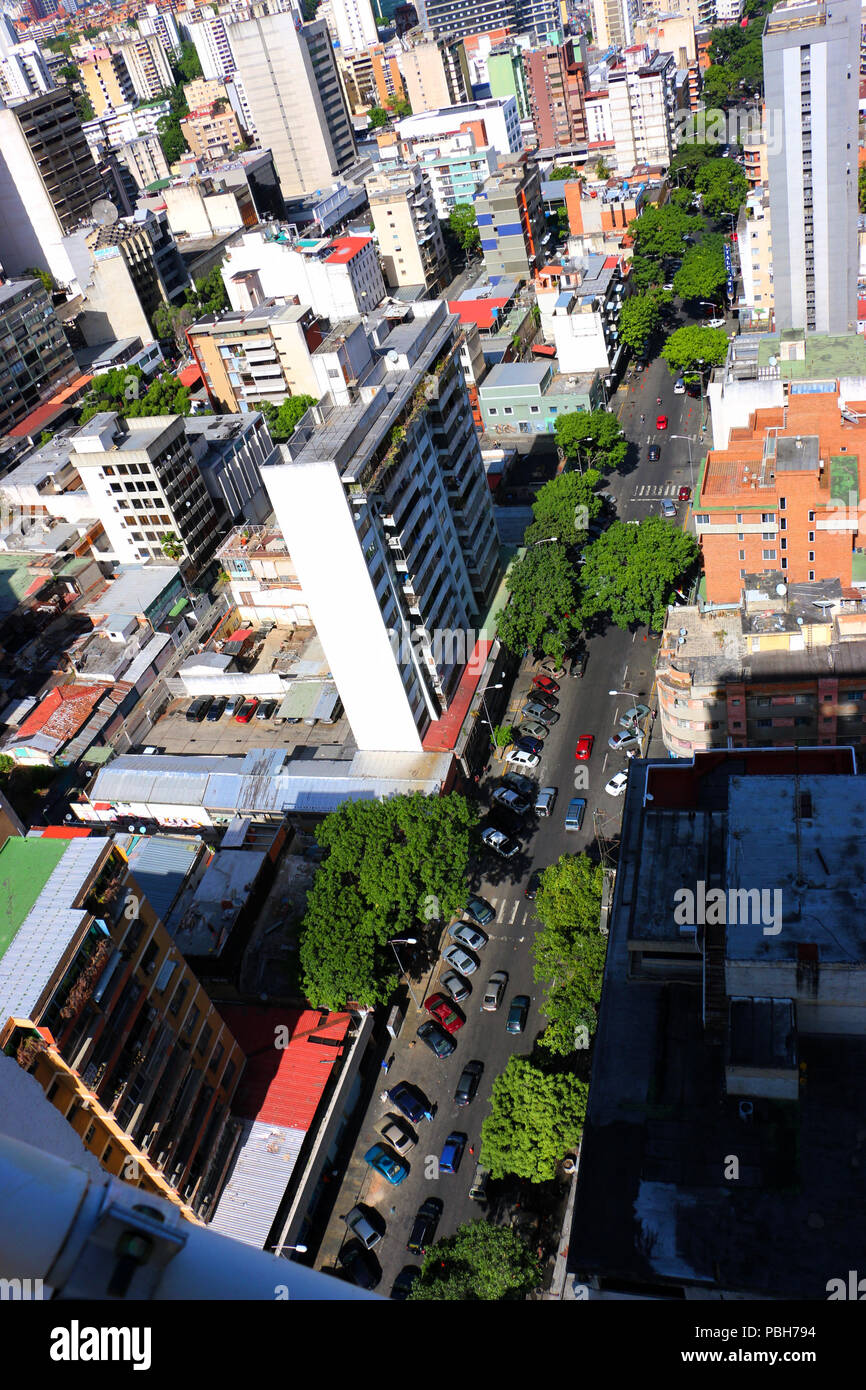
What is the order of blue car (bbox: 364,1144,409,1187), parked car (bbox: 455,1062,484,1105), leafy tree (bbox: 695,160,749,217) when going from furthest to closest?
leafy tree (bbox: 695,160,749,217), parked car (bbox: 455,1062,484,1105), blue car (bbox: 364,1144,409,1187)

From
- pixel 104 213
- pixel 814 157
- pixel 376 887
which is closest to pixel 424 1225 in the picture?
pixel 376 887

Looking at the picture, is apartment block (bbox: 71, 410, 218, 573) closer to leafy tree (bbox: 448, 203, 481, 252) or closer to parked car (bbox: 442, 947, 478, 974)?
parked car (bbox: 442, 947, 478, 974)

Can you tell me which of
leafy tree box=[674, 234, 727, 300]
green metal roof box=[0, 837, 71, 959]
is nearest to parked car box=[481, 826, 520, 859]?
green metal roof box=[0, 837, 71, 959]

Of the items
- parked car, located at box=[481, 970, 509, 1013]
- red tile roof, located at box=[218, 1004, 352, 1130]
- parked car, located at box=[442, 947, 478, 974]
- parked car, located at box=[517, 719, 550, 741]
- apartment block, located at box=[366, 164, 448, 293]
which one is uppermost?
apartment block, located at box=[366, 164, 448, 293]

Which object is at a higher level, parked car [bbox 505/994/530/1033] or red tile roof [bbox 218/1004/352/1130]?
red tile roof [bbox 218/1004/352/1130]

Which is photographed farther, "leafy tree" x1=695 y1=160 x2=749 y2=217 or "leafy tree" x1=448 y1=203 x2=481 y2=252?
"leafy tree" x1=448 y1=203 x2=481 y2=252

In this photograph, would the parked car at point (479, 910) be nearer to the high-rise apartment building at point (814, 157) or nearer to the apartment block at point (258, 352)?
the high-rise apartment building at point (814, 157)

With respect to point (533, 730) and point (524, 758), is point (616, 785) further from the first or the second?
point (533, 730)
